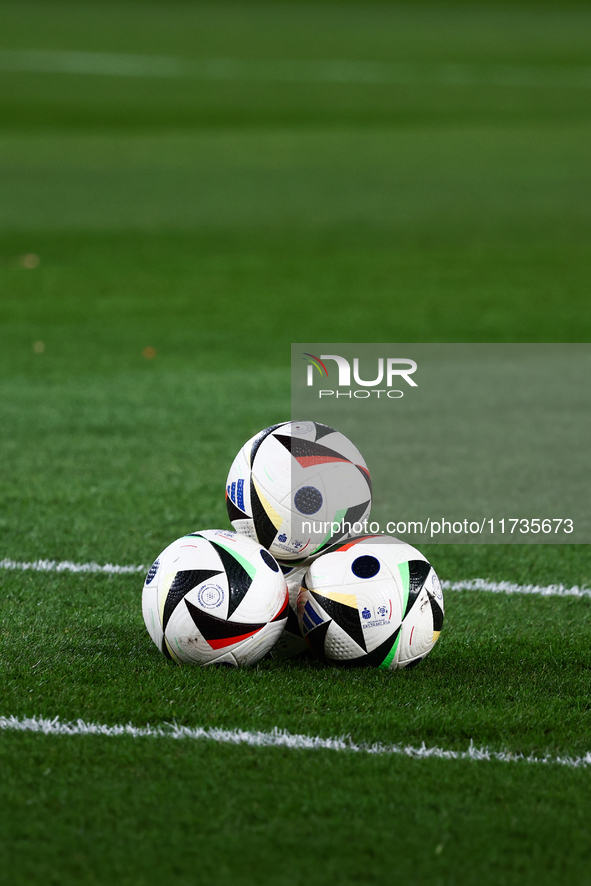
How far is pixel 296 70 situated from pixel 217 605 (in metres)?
52.0

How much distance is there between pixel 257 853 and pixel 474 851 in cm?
63

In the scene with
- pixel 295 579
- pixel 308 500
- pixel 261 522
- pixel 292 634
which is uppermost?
pixel 308 500

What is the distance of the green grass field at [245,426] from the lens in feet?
11.3

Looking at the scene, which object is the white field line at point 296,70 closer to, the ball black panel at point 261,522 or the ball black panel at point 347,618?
the ball black panel at point 261,522

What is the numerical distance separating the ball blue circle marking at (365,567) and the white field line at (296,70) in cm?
4769

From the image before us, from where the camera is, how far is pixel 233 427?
10.9 m

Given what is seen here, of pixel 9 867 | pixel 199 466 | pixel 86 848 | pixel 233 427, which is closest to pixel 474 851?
pixel 86 848

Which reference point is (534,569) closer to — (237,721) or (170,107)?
(237,721)

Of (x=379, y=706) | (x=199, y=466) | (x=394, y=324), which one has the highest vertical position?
(x=379, y=706)

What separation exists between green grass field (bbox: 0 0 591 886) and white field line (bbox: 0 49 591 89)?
245cm

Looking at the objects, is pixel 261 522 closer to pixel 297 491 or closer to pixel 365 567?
pixel 297 491

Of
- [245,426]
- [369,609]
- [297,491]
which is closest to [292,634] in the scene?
[369,609]

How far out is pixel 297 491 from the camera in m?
5.05

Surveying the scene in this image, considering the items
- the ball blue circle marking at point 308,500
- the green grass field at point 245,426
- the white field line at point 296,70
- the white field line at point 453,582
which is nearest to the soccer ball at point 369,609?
the green grass field at point 245,426
